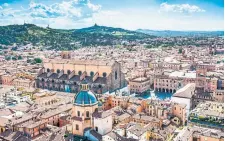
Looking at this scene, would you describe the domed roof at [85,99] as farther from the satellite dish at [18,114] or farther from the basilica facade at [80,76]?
the basilica facade at [80,76]

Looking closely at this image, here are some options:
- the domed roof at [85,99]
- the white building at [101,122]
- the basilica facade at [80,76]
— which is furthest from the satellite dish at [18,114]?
the basilica facade at [80,76]

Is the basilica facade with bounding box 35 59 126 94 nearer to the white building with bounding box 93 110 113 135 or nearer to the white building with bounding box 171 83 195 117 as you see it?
the white building with bounding box 171 83 195 117

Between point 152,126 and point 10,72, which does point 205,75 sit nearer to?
point 152,126

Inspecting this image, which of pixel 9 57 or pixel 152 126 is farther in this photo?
pixel 9 57

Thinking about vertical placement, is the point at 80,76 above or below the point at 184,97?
above

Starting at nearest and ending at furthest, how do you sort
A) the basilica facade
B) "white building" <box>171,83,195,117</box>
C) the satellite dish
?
the satellite dish
"white building" <box>171,83,195,117</box>
the basilica facade

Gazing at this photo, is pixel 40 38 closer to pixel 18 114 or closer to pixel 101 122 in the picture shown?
pixel 18 114

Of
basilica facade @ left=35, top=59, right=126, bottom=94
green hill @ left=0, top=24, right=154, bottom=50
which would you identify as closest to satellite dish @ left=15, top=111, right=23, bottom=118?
basilica facade @ left=35, top=59, right=126, bottom=94

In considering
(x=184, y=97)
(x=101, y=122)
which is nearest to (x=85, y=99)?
(x=101, y=122)

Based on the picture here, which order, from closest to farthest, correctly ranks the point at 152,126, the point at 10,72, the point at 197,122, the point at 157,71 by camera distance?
the point at 152,126
the point at 197,122
the point at 157,71
the point at 10,72

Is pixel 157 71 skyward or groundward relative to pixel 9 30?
groundward

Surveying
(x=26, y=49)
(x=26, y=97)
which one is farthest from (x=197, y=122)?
(x=26, y=49)
